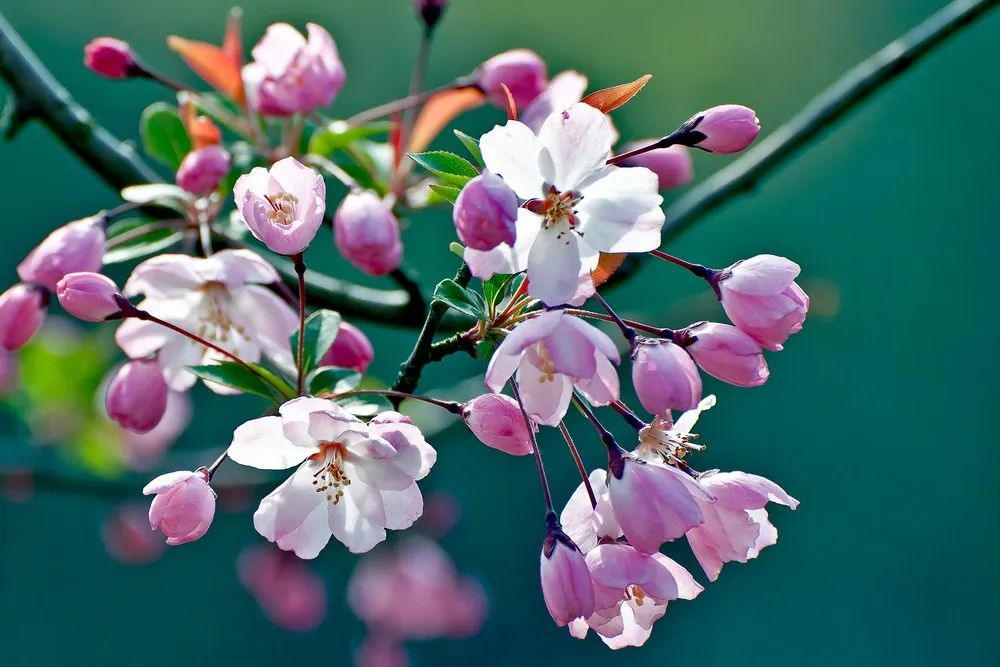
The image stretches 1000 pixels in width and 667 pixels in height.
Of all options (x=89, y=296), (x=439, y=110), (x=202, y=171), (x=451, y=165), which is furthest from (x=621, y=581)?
(x=439, y=110)

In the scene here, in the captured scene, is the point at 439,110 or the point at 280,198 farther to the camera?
the point at 439,110

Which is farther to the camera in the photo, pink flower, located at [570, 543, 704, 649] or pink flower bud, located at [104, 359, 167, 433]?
pink flower bud, located at [104, 359, 167, 433]

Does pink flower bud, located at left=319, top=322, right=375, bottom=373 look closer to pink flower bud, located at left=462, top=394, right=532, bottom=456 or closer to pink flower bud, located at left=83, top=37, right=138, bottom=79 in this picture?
pink flower bud, located at left=462, top=394, right=532, bottom=456

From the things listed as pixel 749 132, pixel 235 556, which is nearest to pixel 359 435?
pixel 749 132

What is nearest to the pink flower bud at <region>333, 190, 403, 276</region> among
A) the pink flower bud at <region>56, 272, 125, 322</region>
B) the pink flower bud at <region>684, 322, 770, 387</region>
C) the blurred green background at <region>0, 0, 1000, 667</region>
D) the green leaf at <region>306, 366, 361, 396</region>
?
the green leaf at <region>306, 366, 361, 396</region>

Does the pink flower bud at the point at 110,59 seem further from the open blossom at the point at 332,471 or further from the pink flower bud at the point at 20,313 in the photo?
the open blossom at the point at 332,471

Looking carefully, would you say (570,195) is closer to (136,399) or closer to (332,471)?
(332,471)
